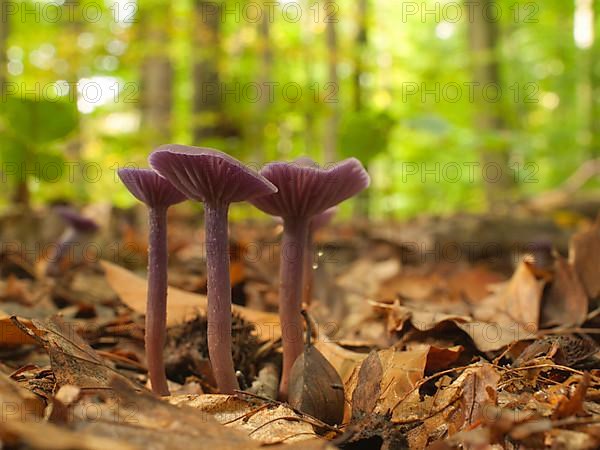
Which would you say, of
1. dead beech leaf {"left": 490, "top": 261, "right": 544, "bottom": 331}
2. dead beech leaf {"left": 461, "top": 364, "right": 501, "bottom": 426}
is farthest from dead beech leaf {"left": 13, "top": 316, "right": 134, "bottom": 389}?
dead beech leaf {"left": 490, "top": 261, "right": 544, "bottom": 331}

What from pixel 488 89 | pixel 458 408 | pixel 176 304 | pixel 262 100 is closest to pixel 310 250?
pixel 176 304

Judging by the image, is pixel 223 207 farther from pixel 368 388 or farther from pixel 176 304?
pixel 176 304

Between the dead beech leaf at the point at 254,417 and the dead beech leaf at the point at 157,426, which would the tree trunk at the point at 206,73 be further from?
the dead beech leaf at the point at 157,426

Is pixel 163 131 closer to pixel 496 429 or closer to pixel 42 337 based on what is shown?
pixel 42 337

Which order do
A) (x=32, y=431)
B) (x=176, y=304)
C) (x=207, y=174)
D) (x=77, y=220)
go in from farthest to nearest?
(x=77, y=220)
(x=176, y=304)
(x=207, y=174)
(x=32, y=431)

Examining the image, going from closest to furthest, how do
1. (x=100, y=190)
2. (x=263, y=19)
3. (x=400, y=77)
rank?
(x=263, y=19), (x=100, y=190), (x=400, y=77)

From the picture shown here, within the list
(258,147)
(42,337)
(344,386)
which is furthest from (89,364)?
(258,147)
